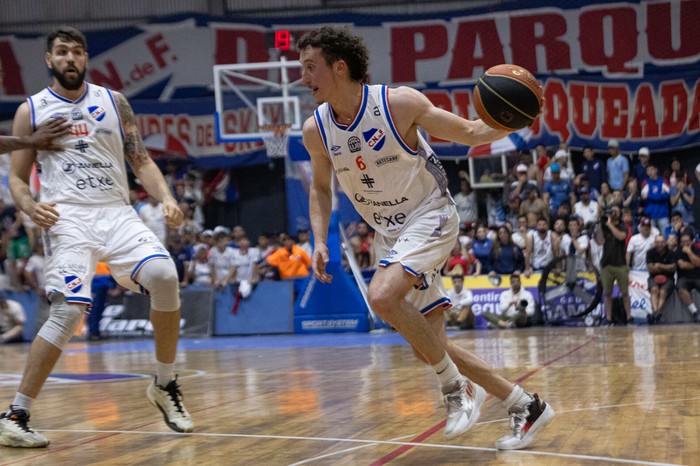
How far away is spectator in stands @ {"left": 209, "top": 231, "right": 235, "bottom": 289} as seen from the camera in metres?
17.7

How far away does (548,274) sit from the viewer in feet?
51.4

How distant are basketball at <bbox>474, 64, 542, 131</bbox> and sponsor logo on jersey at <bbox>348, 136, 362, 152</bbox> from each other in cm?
67

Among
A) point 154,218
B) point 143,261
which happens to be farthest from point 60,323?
point 154,218

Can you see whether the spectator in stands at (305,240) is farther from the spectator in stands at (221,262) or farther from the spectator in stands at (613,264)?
the spectator in stands at (613,264)

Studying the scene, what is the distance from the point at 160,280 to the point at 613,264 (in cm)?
1134

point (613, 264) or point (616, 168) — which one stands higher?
point (616, 168)

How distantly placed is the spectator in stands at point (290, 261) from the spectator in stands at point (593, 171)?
17.9ft

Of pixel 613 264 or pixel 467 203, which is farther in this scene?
pixel 467 203

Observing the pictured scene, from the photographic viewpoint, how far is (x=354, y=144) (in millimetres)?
4867

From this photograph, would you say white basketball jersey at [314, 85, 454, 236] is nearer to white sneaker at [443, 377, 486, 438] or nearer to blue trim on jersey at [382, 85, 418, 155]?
blue trim on jersey at [382, 85, 418, 155]

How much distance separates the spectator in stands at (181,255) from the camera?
18.0m

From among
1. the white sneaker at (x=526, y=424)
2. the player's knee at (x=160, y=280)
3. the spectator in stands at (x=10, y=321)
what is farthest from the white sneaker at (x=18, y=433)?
the spectator in stands at (x=10, y=321)

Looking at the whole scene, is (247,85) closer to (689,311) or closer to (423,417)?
(689,311)

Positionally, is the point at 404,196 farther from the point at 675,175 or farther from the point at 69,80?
the point at 675,175
